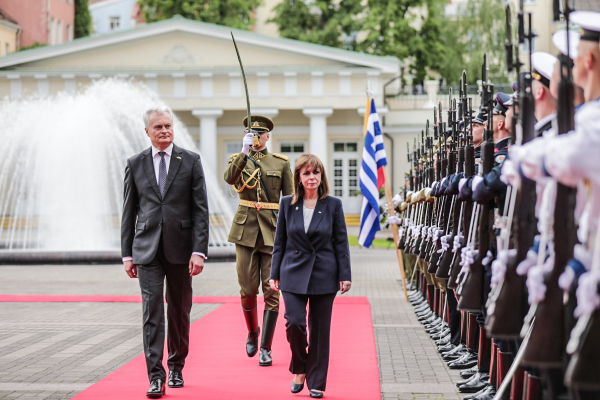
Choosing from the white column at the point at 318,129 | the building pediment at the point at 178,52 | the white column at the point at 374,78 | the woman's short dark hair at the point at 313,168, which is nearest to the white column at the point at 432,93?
the building pediment at the point at 178,52

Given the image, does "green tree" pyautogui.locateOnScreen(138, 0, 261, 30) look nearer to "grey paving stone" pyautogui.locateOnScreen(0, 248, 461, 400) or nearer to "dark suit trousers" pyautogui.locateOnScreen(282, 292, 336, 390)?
"grey paving stone" pyautogui.locateOnScreen(0, 248, 461, 400)

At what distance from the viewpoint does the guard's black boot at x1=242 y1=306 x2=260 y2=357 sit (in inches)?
296

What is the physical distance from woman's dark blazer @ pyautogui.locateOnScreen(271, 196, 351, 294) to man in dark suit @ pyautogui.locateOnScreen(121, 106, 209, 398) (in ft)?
2.02

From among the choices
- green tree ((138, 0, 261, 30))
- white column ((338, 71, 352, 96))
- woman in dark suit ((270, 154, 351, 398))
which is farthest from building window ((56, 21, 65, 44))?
woman in dark suit ((270, 154, 351, 398))

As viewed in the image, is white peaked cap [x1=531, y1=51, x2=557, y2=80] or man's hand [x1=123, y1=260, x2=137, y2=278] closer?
white peaked cap [x1=531, y1=51, x2=557, y2=80]

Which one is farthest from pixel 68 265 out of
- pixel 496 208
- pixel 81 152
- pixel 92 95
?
pixel 496 208

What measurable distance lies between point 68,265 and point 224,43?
908 inches

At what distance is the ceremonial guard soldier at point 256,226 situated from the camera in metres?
7.43

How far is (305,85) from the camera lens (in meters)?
39.8

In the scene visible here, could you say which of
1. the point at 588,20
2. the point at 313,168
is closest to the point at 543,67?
the point at 588,20

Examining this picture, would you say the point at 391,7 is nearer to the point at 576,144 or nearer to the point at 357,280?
the point at 357,280

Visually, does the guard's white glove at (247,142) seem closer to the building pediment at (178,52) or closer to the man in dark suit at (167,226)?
the man in dark suit at (167,226)

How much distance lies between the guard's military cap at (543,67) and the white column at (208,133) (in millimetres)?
35595

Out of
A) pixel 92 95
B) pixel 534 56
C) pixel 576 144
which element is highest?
pixel 92 95
